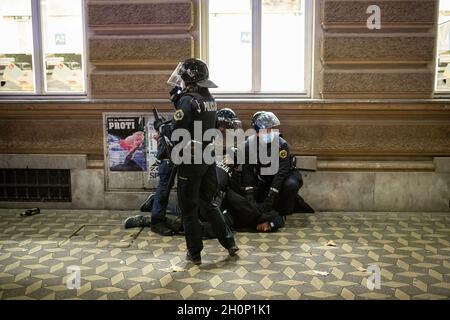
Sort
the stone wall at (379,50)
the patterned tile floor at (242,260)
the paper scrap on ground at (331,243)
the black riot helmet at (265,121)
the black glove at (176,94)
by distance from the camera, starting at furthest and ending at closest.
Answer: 1. the stone wall at (379,50)
2. the black riot helmet at (265,121)
3. the paper scrap on ground at (331,243)
4. the black glove at (176,94)
5. the patterned tile floor at (242,260)

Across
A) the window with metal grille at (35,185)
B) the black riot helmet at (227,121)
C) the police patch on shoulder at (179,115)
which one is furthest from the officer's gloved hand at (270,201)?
the window with metal grille at (35,185)

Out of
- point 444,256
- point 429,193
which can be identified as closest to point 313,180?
point 429,193

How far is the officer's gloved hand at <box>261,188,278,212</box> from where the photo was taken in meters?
5.31

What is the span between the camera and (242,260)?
445 cm

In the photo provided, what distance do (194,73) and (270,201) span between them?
1.90 meters

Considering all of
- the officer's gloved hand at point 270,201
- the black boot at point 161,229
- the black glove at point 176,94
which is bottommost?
the black boot at point 161,229

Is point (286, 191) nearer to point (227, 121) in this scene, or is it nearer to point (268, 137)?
point (268, 137)

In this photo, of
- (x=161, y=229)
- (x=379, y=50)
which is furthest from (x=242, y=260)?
(x=379, y=50)

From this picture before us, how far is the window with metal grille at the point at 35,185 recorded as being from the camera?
6.31 metres

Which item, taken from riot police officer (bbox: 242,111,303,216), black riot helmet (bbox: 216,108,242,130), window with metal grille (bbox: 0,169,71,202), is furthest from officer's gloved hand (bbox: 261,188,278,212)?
window with metal grille (bbox: 0,169,71,202)

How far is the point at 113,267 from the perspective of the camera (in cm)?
A: 427

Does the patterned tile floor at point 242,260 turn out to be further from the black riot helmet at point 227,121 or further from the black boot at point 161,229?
the black riot helmet at point 227,121

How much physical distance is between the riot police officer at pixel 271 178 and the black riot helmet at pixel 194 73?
135 centimetres

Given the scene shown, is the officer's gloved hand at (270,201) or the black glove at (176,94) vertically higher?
the black glove at (176,94)
